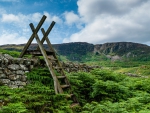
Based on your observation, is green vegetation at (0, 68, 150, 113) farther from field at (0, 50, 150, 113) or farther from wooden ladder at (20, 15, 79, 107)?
wooden ladder at (20, 15, 79, 107)

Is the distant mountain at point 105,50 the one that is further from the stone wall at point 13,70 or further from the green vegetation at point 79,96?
the stone wall at point 13,70

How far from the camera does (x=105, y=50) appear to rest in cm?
15925

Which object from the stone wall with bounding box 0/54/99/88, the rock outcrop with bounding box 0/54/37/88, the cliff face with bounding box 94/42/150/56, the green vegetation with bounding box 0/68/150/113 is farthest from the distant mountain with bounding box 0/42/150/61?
the rock outcrop with bounding box 0/54/37/88

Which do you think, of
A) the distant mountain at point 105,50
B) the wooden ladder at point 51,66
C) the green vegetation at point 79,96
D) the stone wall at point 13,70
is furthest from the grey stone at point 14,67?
the distant mountain at point 105,50

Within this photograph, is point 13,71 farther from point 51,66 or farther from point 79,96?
point 79,96

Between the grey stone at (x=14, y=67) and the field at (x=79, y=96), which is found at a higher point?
the grey stone at (x=14, y=67)

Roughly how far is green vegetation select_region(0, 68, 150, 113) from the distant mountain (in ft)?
418

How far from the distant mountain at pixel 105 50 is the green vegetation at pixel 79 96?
127 m

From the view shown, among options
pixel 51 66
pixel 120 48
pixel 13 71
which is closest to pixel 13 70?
pixel 13 71

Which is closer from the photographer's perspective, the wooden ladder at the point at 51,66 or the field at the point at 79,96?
the field at the point at 79,96

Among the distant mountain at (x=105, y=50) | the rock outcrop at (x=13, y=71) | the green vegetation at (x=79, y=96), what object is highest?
the distant mountain at (x=105, y=50)

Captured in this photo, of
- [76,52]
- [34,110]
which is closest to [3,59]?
[34,110]

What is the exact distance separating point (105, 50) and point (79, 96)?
153628 mm

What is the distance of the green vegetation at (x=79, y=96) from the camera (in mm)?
5477
